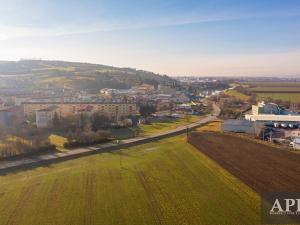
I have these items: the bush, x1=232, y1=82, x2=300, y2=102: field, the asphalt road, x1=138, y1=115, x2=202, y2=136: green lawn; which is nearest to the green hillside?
x1=232, y1=82, x2=300, y2=102: field

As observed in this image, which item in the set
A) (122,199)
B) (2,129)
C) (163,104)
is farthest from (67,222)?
(163,104)

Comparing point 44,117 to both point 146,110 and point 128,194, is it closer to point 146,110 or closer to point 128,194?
point 146,110

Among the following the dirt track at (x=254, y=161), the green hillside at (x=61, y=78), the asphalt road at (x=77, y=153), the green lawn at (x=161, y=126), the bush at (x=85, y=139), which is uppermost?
the green hillside at (x=61, y=78)

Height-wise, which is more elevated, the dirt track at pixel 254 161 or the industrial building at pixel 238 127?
the industrial building at pixel 238 127

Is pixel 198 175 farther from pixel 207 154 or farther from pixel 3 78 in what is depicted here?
pixel 3 78

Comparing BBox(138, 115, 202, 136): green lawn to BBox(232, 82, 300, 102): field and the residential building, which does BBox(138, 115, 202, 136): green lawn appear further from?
BBox(232, 82, 300, 102): field

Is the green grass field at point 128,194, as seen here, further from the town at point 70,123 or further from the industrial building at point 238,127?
the industrial building at point 238,127

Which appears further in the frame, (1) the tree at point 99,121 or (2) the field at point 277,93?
(2) the field at point 277,93

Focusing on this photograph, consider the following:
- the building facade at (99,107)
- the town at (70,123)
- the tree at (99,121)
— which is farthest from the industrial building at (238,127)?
the building facade at (99,107)
